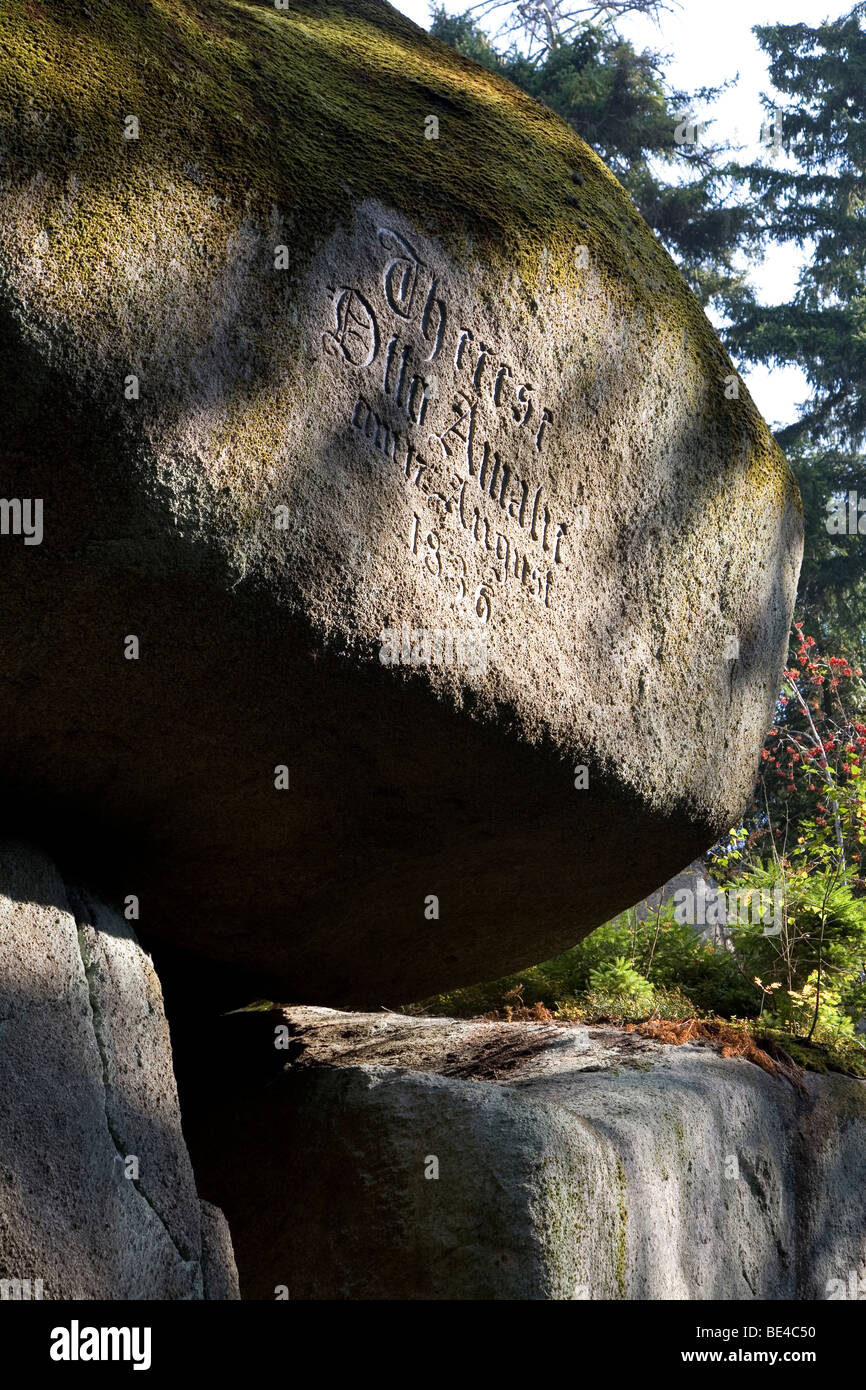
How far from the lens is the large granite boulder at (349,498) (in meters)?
1.88

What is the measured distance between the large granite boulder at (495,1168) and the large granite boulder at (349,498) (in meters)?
0.43

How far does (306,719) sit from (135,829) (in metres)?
0.48

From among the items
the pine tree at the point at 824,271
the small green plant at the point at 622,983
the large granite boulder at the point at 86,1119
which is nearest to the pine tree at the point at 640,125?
the pine tree at the point at 824,271

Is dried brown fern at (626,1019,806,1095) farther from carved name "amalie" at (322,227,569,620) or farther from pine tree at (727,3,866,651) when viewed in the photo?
pine tree at (727,3,866,651)

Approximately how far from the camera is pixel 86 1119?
2.09m

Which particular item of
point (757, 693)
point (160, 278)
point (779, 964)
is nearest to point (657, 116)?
point (779, 964)

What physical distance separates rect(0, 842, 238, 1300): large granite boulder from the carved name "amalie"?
3.15 feet

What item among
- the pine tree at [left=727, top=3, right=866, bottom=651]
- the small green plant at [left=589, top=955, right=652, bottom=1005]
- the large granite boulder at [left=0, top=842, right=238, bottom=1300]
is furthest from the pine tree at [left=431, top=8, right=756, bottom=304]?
the large granite boulder at [left=0, top=842, right=238, bottom=1300]

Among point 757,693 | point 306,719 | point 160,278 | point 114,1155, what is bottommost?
point 114,1155

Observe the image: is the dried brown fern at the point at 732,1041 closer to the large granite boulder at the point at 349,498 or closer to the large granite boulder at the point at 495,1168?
the large granite boulder at the point at 495,1168

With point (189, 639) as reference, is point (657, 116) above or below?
above

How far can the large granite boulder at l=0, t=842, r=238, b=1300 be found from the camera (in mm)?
1931

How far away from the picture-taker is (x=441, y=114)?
8.43 ft

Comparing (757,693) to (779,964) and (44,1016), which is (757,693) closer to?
(44,1016)
